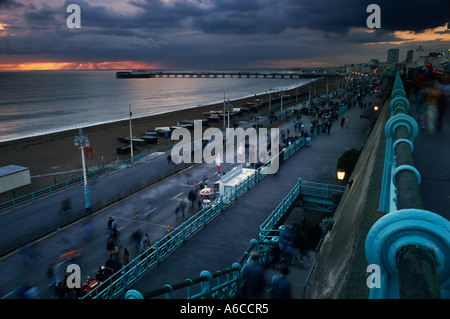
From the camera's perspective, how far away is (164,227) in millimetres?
18328

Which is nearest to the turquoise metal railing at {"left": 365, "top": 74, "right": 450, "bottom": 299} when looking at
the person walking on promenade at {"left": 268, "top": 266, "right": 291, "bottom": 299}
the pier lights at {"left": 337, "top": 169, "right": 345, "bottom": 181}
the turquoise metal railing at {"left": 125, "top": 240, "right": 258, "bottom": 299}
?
the person walking on promenade at {"left": 268, "top": 266, "right": 291, "bottom": 299}

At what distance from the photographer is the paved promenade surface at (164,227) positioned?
1189 cm

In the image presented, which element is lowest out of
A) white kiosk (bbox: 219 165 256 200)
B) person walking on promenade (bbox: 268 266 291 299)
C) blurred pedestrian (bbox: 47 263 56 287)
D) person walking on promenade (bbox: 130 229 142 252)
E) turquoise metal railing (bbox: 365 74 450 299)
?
blurred pedestrian (bbox: 47 263 56 287)

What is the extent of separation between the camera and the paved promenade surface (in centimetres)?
1189

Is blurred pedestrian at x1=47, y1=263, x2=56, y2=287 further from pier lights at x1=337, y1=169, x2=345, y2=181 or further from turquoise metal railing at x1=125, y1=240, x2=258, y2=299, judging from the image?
pier lights at x1=337, y1=169, x2=345, y2=181

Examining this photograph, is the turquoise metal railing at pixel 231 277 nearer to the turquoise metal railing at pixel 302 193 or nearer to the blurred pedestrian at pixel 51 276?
the turquoise metal railing at pixel 302 193

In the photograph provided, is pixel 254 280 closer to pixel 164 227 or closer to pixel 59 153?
pixel 164 227

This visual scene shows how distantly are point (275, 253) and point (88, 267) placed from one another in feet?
28.7

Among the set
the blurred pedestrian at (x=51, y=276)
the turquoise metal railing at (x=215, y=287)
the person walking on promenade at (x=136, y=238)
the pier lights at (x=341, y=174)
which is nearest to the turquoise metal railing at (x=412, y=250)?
the turquoise metal railing at (x=215, y=287)

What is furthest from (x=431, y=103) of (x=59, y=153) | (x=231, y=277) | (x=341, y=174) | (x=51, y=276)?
(x=59, y=153)
